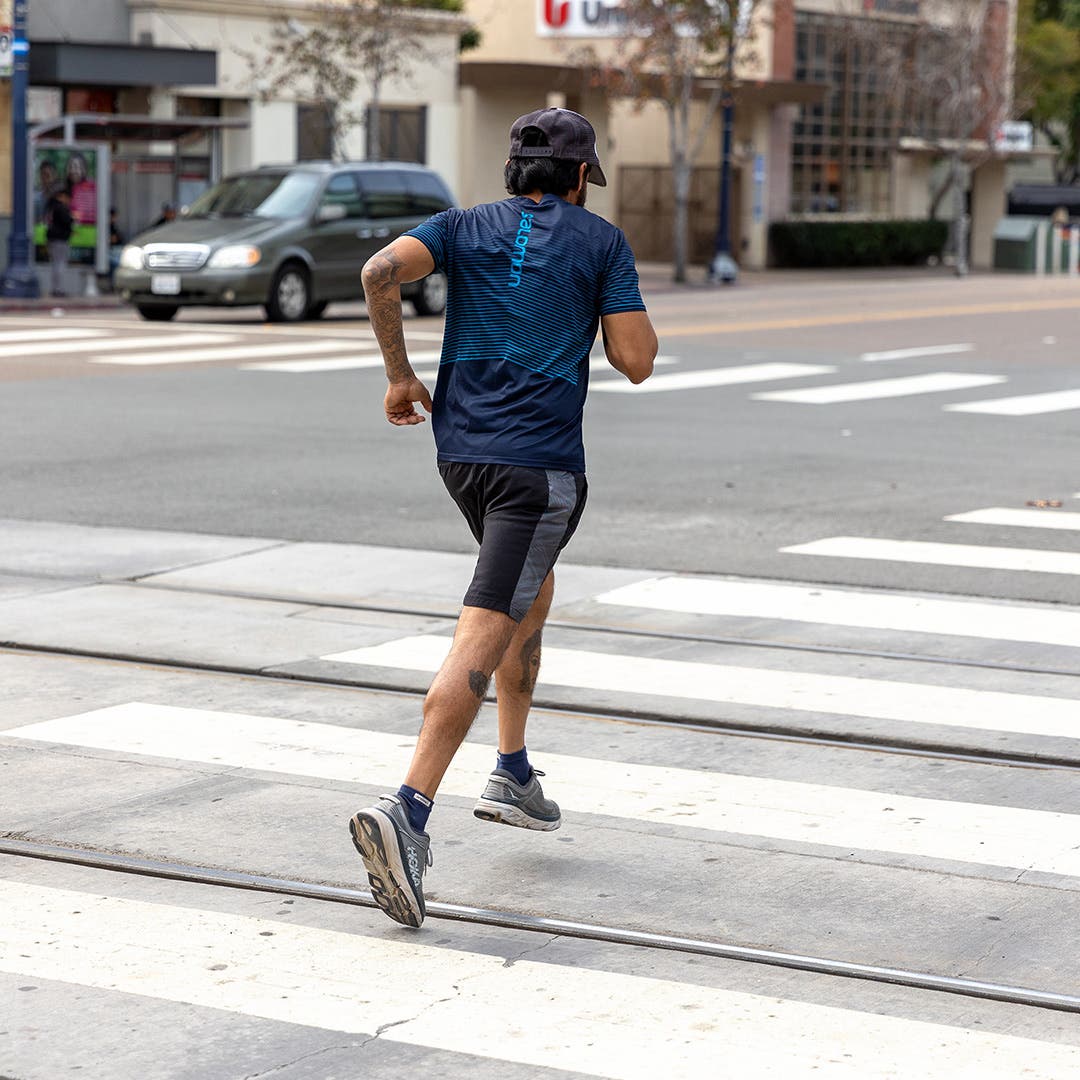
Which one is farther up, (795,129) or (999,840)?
(795,129)

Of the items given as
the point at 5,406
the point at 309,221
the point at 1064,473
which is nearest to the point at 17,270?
the point at 309,221

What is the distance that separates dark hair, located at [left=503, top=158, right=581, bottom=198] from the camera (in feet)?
17.0

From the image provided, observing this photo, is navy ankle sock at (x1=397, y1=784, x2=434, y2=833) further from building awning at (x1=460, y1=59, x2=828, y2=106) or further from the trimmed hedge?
the trimmed hedge

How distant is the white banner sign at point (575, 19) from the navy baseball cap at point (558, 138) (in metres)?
38.4

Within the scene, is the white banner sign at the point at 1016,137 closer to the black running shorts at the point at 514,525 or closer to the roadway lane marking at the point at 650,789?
the roadway lane marking at the point at 650,789

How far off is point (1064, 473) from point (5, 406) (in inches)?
305

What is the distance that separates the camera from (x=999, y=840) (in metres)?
5.67

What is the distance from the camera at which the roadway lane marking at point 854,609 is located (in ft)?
28.2

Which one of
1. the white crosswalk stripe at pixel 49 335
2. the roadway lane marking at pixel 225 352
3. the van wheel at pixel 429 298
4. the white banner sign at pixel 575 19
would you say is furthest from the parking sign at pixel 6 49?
the white banner sign at pixel 575 19

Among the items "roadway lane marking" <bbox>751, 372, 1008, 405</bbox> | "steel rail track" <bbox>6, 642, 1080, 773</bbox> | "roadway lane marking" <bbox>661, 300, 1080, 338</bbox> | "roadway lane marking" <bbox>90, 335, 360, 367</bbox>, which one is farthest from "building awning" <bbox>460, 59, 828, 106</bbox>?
"steel rail track" <bbox>6, 642, 1080, 773</bbox>

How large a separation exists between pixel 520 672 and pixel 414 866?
0.78 metres

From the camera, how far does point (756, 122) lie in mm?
48625

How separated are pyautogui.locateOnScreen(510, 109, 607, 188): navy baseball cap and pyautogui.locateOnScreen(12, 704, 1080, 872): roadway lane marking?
5.84 feet

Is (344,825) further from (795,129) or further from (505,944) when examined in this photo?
(795,129)
